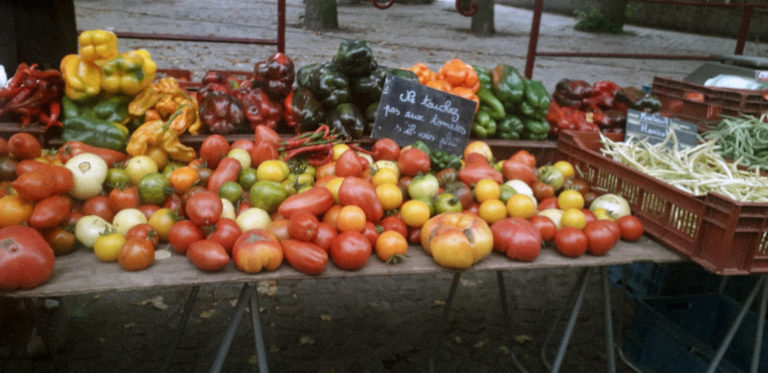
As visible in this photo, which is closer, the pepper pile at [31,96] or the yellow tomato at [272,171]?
the yellow tomato at [272,171]

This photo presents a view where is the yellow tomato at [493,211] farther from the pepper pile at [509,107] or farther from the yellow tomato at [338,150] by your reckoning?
the pepper pile at [509,107]

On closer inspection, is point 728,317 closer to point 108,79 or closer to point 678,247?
point 678,247

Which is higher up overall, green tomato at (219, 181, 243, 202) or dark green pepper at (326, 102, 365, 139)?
dark green pepper at (326, 102, 365, 139)

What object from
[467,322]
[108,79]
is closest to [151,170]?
[108,79]

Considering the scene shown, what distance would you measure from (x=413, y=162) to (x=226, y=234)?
45.4 inches

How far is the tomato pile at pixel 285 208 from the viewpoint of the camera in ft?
7.86

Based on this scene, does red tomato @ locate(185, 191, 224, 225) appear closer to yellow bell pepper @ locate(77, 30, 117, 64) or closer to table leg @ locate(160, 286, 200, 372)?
table leg @ locate(160, 286, 200, 372)

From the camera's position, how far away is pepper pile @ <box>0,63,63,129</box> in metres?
3.20

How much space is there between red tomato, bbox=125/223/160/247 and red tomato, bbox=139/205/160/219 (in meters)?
0.26

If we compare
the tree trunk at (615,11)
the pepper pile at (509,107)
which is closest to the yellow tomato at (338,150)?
the pepper pile at (509,107)

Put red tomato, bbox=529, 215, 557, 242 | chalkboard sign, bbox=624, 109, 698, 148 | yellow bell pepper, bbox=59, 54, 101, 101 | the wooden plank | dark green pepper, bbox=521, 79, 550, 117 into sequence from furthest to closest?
dark green pepper, bbox=521, 79, 550, 117
chalkboard sign, bbox=624, 109, 698, 148
yellow bell pepper, bbox=59, 54, 101, 101
red tomato, bbox=529, 215, 557, 242
the wooden plank

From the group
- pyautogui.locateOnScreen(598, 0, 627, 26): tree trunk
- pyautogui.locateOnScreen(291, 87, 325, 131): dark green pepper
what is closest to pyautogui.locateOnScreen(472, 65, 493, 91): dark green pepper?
pyautogui.locateOnScreen(291, 87, 325, 131): dark green pepper

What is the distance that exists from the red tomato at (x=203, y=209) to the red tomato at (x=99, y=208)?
0.46 m

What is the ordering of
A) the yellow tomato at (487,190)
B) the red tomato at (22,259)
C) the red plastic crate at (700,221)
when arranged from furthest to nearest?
the yellow tomato at (487,190) → the red plastic crate at (700,221) → the red tomato at (22,259)
